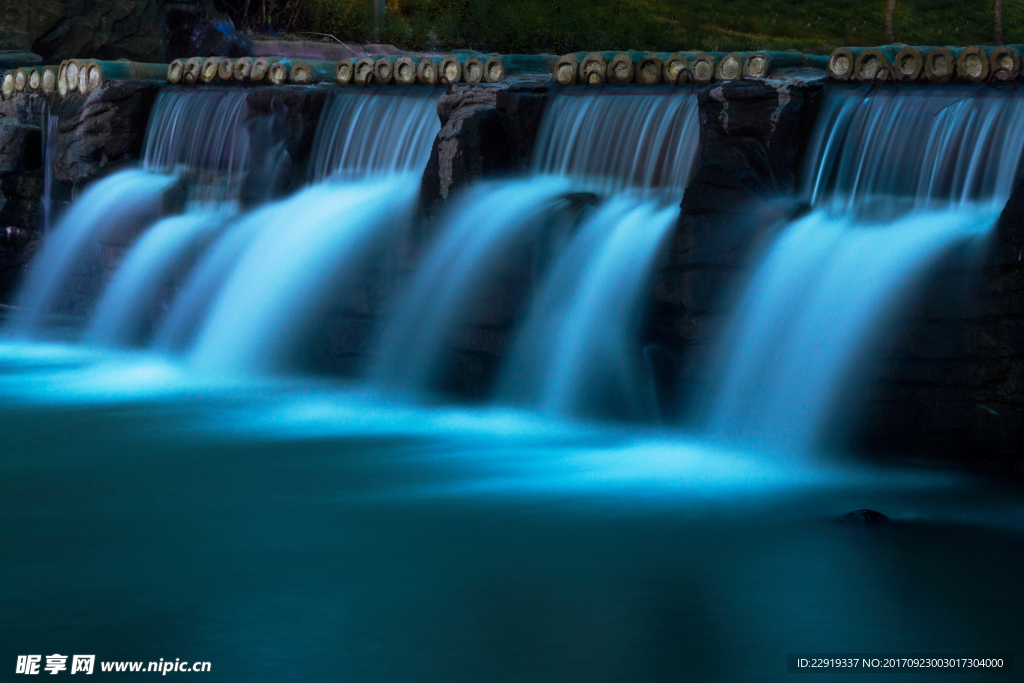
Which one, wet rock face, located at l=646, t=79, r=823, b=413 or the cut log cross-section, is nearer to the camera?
wet rock face, located at l=646, t=79, r=823, b=413

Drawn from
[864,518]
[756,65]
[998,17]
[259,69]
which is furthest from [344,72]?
[998,17]

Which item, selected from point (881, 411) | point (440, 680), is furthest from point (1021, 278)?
point (440, 680)

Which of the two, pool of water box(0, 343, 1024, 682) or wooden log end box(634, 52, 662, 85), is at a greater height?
wooden log end box(634, 52, 662, 85)

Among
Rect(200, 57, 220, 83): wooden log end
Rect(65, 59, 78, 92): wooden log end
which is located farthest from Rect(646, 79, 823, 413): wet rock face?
Rect(65, 59, 78, 92): wooden log end

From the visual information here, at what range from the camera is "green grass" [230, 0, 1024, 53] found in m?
24.6

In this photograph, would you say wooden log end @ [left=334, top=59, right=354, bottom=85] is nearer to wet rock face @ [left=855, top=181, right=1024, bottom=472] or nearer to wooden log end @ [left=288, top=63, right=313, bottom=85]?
wooden log end @ [left=288, top=63, right=313, bottom=85]

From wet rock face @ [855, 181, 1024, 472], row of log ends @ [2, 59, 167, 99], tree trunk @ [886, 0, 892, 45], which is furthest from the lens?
tree trunk @ [886, 0, 892, 45]

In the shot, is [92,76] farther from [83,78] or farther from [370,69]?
[370,69]

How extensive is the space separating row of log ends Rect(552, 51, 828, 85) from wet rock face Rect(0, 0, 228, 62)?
10585mm

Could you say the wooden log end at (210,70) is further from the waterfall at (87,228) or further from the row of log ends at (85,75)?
the waterfall at (87,228)

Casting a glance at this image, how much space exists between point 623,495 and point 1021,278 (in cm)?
225

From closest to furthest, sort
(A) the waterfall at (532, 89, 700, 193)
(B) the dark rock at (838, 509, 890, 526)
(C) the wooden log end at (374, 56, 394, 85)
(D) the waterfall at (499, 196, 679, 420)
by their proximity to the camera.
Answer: (B) the dark rock at (838, 509, 890, 526)
(D) the waterfall at (499, 196, 679, 420)
(A) the waterfall at (532, 89, 700, 193)
(C) the wooden log end at (374, 56, 394, 85)

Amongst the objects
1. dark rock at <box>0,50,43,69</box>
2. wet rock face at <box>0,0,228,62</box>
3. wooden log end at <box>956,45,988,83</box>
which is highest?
wet rock face at <box>0,0,228,62</box>

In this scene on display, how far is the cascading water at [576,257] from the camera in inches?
327
